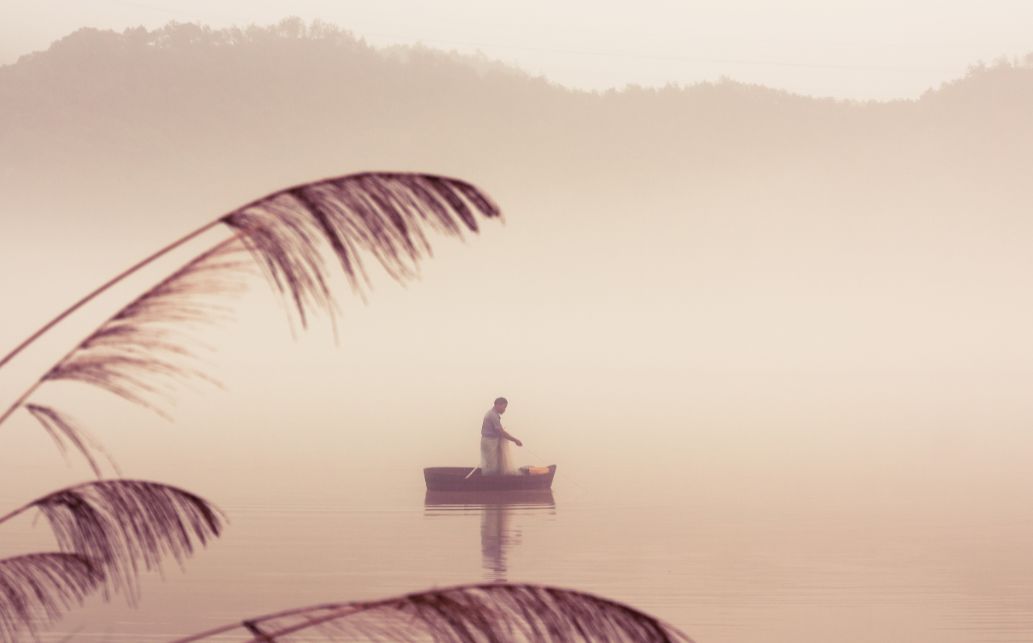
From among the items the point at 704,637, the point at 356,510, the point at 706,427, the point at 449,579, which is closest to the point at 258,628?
the point at 704,637

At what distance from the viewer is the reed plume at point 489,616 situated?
372 centimetres

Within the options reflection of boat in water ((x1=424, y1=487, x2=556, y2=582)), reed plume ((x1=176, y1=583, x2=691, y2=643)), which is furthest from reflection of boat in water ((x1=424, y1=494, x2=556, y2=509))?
reed plume ((x1=176, y1=583, x2=691, y2=643))

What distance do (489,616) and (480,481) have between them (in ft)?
93.7

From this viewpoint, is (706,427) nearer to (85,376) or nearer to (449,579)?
(449,579)

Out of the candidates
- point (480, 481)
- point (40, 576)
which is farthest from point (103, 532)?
point (480, 481)

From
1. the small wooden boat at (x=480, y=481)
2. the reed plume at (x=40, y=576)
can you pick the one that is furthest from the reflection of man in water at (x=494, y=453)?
the reed plume at (x=40, y=576)

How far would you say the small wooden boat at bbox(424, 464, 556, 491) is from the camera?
3203 centimetres

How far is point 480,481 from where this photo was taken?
106 feet

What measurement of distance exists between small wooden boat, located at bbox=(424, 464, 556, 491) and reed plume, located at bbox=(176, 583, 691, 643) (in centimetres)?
2801

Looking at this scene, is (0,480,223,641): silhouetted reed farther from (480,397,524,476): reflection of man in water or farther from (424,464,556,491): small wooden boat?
(424,464,556,491): small wooden boat

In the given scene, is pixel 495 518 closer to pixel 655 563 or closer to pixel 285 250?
pixel 655 563

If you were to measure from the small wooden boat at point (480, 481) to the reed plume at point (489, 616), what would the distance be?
2801cm

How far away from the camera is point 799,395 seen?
18012 cm

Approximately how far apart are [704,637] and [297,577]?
339 inches
